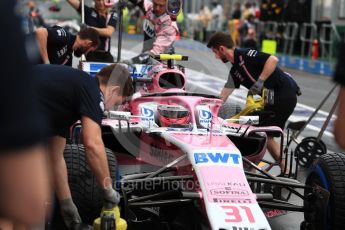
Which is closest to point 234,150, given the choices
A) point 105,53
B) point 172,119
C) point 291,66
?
point 172,119

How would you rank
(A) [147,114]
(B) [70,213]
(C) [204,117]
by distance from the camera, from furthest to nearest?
(A) [147,114]
(C) [204,117]
(B) [70,213]

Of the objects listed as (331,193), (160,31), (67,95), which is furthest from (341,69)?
(160,31)

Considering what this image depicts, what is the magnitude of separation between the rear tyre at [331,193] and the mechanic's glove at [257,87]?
2.14 m

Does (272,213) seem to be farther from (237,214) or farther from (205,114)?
(237,214)

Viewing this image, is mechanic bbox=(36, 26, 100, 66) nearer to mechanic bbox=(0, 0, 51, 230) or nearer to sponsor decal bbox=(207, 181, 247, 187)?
sponsor decal bbox=(207, 181, 247, 187)

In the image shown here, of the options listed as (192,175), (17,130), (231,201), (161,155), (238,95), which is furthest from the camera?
(238,95)

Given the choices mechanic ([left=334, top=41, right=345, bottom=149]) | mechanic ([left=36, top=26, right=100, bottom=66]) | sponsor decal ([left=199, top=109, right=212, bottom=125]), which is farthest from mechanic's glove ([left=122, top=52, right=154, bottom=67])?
mechanic ([left=334, top=41, right=345, bottom=149])

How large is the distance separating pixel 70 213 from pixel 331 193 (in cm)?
179

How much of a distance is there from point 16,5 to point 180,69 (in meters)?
5.88

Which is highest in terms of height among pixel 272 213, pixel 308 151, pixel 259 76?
pixel 259 76

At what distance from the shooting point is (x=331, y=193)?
5.16 metres

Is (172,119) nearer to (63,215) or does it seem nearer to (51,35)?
(63,215)

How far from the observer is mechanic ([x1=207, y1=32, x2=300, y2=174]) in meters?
7.33

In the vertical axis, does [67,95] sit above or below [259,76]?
above
